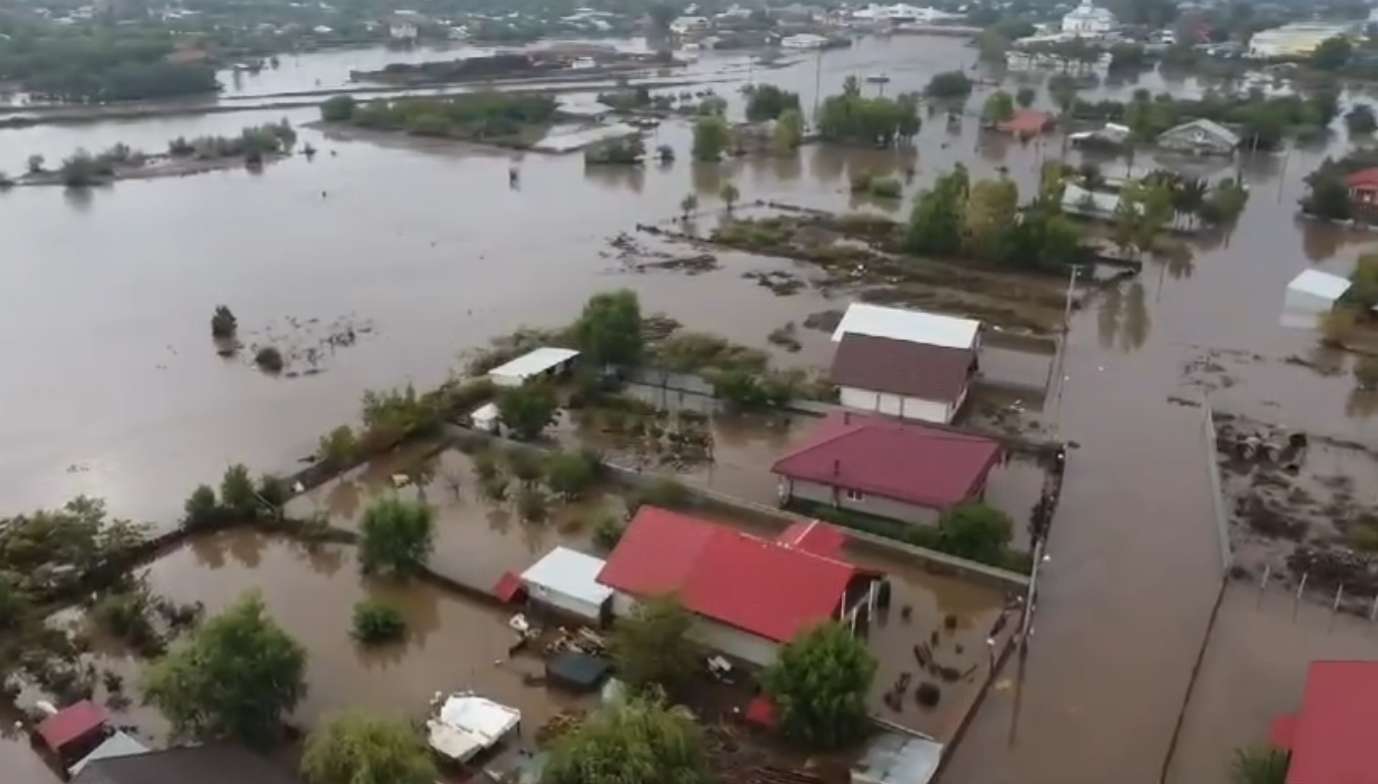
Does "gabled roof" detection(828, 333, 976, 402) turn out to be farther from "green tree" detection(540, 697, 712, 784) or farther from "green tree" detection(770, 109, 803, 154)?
"green tree" detection(770, 109, 803, 154)

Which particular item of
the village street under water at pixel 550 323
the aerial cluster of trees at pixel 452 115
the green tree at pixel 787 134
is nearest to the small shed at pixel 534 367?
the village street under water at pixel 550 323

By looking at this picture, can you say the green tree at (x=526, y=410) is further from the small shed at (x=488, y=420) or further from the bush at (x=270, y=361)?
the bush at (x=270, y=361)

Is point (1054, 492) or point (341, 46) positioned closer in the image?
point (1054, 492)

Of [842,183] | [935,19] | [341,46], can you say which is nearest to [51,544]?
[842,183]

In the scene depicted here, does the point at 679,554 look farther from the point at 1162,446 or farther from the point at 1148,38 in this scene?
the point at 1148,38

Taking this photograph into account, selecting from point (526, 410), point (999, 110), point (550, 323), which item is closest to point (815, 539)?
point (526, 410)

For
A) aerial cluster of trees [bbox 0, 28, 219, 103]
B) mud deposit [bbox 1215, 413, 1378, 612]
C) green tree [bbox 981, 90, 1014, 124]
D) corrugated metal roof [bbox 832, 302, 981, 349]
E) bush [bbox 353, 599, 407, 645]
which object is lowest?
mud deposit [bbox 1215, 413, 1378, 612]

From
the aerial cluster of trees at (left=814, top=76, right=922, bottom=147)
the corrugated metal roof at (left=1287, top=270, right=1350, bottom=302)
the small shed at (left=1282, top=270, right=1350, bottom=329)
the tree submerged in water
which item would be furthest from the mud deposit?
the aerial cluster of trees at (left=814, top=76, right=922, bottom=147)
